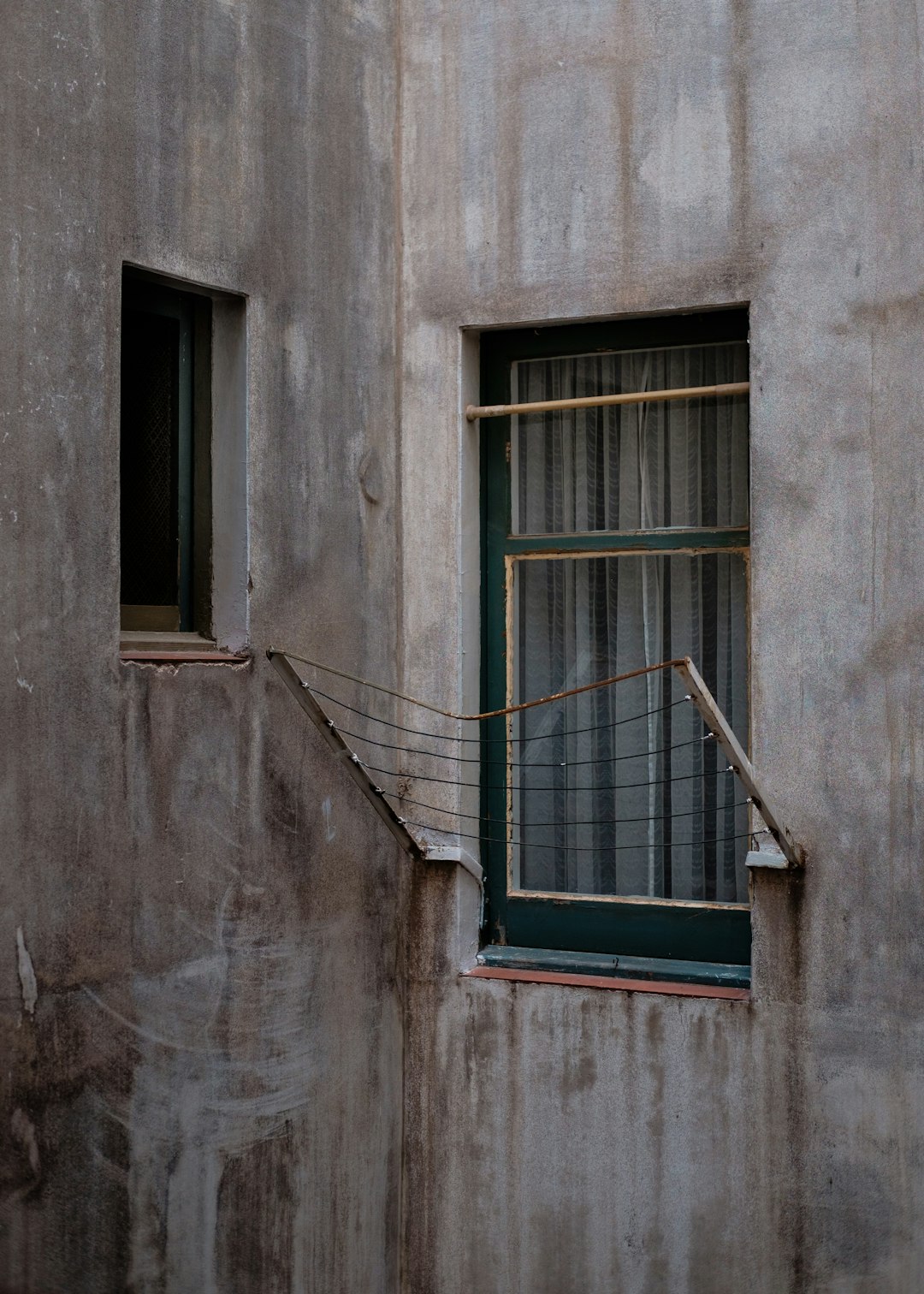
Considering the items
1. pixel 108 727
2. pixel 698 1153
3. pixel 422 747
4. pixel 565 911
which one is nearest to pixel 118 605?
pixel 108 727

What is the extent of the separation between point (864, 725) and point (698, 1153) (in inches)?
65.7

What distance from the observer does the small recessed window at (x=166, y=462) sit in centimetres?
499

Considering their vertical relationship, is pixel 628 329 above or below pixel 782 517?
above

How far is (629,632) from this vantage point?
584cm

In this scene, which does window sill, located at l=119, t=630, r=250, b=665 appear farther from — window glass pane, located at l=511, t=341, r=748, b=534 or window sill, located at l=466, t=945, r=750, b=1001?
window sill, located at l=466, t=945, r=750, b=1001

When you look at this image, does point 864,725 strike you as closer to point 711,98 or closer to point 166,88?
point 711,98

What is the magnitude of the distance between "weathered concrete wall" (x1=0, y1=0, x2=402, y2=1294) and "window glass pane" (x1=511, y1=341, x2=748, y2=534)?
0.62 m

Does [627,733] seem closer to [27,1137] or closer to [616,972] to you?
[616,972]

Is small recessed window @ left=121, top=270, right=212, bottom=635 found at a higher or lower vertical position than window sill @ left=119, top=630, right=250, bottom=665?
higher

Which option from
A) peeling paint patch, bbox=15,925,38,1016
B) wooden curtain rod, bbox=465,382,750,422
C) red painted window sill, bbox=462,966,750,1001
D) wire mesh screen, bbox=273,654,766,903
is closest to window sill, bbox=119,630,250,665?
wire mesh screen, bbox=273,654,766,903

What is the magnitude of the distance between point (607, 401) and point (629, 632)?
0.92m

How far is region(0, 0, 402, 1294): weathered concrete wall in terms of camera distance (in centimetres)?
422

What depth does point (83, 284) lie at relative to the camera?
439 centimetres

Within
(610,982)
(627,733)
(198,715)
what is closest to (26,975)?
(198,715)
